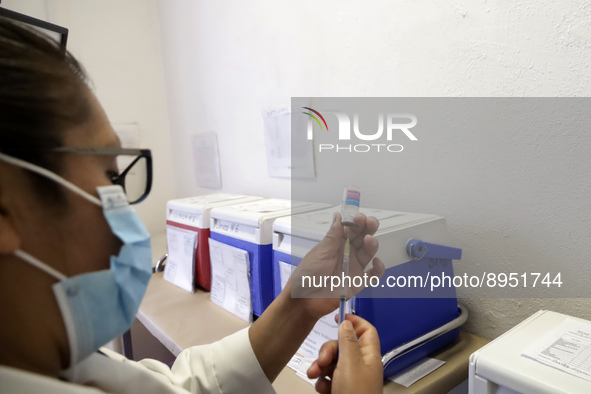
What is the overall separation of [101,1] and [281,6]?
131cm

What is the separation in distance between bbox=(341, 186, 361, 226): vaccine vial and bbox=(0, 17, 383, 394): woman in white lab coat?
21 cm

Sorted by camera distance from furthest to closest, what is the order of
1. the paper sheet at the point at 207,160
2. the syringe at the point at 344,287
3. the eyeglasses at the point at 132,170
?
the paper sheet at the point at 207,160 → the syringe at the point at 344,287 → the eyeglasses at the point at 132,170

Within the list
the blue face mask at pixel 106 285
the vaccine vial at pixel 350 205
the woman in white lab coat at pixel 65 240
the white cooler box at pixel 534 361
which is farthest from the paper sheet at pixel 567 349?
the blue face mask at pixel 106 285

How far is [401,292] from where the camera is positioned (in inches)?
31.8

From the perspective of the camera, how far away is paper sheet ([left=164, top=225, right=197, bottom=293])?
1.36 metres

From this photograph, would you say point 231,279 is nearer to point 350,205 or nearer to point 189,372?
point 189,372

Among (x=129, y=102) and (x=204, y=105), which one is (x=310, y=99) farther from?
(x=129, y=102)

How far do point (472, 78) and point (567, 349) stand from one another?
1.98 ft

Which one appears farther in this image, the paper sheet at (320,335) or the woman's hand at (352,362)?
the paper sheet at (320,335)

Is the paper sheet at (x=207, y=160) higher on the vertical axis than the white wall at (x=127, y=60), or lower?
lower

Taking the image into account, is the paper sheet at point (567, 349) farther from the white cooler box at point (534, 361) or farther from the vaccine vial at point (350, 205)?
the vaccine vial at point (350, 205)

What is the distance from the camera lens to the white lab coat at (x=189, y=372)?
1.92 feet

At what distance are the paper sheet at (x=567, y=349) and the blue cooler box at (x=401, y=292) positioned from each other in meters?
0.23

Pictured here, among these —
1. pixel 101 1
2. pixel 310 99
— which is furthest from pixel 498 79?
pixel 101 1
